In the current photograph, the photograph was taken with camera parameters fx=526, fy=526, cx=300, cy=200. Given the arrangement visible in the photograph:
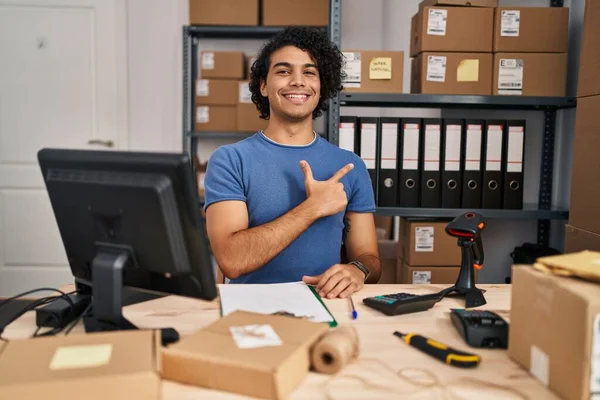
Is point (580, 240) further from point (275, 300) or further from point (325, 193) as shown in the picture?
point (275, 300)

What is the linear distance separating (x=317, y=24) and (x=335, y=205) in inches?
65.5

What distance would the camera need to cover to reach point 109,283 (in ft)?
2.93

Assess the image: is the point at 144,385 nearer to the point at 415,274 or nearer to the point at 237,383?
the point at 237,383

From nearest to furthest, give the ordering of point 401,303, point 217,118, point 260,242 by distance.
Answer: point 401,303 → point 260,242 → point 217,118

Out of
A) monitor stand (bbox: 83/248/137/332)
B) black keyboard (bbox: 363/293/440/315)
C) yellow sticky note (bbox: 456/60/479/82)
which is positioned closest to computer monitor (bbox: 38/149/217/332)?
monitor stand (bbox: 83/248/137/332)

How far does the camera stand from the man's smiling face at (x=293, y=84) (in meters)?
1.70

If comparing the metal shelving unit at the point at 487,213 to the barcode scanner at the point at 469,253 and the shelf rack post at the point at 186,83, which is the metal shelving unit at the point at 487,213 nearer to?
the barcode scanner at the point at 469,253

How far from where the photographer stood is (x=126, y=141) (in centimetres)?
335

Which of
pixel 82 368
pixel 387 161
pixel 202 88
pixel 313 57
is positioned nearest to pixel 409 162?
pixel 387 161

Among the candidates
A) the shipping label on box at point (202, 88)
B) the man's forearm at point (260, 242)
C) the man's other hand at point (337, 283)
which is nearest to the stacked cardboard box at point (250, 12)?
the shipping label on box at point (202, 88)

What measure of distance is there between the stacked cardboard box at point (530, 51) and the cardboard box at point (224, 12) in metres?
1.38

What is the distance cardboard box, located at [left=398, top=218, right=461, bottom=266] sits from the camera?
2137 mm

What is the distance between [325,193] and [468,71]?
99 centimetres

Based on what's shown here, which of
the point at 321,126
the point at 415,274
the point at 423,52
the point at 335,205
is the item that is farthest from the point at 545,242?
the point at 321,126
